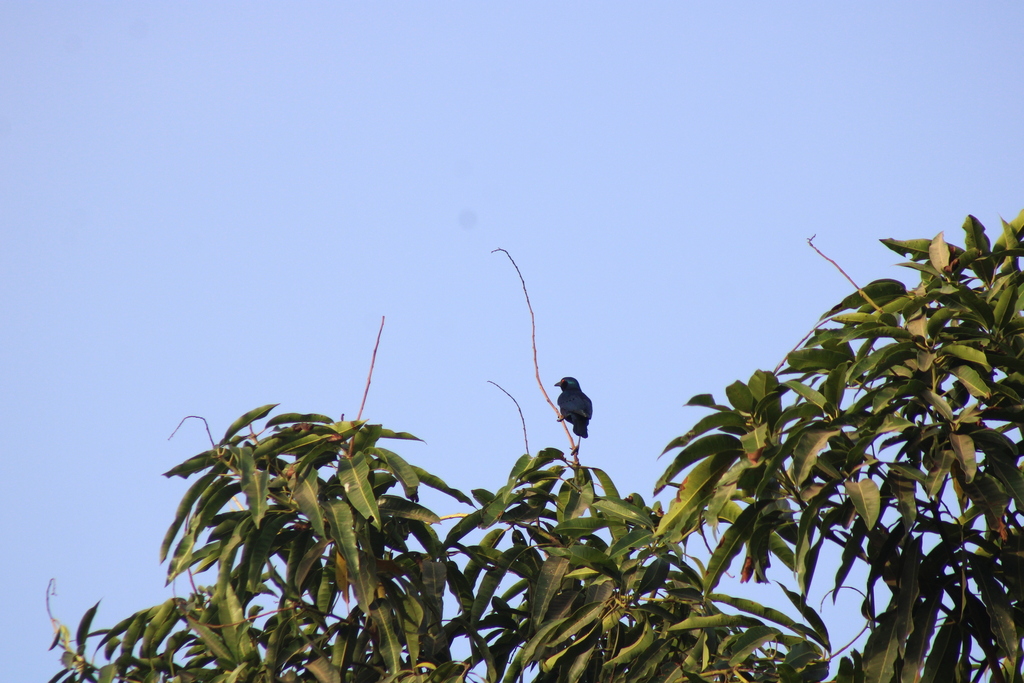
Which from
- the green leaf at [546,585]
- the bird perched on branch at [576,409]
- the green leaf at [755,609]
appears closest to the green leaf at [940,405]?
the green leaf at [755,609]

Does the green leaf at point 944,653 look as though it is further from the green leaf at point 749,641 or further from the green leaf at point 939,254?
the green leaf at point 939,254

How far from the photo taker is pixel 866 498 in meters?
3.21

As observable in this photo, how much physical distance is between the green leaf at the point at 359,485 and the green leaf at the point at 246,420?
0.47 metres

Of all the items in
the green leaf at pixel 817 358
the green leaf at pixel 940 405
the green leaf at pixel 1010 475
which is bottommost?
the green leaf at pixel 1010 475

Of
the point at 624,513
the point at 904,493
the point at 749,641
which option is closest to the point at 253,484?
the point at 624,513

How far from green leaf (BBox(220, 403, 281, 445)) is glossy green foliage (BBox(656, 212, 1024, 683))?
183 cm

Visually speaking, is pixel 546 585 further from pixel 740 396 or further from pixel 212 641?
pixel 212 641

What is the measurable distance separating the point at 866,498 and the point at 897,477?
0.71 feet

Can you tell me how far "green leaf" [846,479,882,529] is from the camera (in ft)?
10.3

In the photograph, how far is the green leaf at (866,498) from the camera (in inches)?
123

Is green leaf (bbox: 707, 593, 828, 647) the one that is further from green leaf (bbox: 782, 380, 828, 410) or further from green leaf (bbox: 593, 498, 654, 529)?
green leaf (bbox: 782, 380, 828, 410)

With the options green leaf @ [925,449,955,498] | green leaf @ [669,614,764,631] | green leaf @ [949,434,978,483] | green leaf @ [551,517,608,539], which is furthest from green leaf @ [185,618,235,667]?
green leaf @ [949,434,978,483]

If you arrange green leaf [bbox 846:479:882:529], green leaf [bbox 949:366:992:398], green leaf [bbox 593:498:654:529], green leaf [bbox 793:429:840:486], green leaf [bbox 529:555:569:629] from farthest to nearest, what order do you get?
green leaf [bbox 529:555:569:629] < green leaf [bbox 593:498:654:529] < green leaf [bbox 949:366:992:398] < green leaf [bbox 793:429:840:486] < green leaf [bbox 846:479:882:529]

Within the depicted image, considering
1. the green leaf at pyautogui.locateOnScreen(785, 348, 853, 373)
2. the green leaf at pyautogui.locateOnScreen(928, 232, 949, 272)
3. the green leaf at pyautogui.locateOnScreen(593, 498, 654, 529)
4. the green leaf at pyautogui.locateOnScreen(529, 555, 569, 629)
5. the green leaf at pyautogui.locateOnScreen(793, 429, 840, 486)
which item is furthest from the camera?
the green leaf at pyautogui.locateOnScreen(928, 232, 949, 272)
